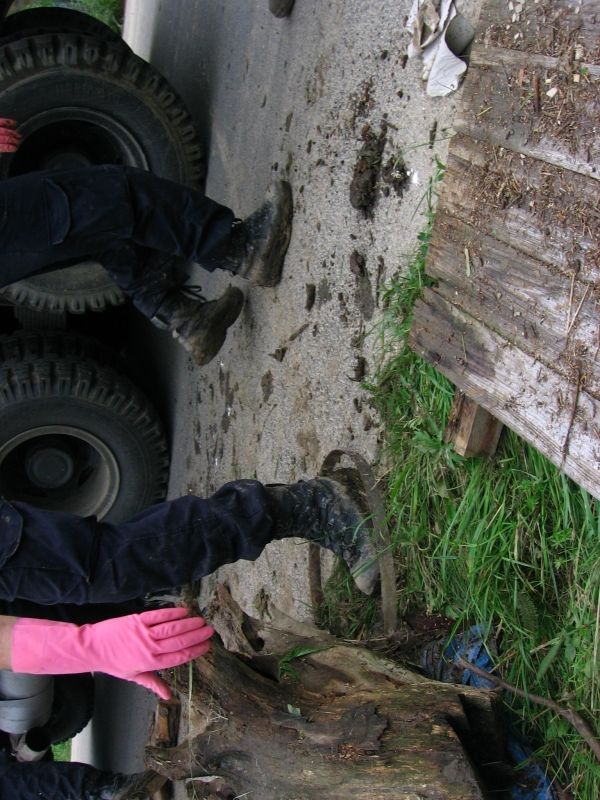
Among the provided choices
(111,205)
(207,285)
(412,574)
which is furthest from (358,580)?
(207,285)

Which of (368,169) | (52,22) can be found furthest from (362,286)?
(52,22)

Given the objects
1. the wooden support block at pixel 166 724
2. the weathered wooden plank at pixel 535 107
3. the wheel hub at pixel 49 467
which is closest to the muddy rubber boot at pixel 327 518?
the wooden support block at pixel 166 724

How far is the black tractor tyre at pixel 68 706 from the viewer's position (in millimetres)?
3377

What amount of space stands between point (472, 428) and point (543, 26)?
0.90 m

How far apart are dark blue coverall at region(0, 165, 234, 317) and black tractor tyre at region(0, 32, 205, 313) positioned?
A: 738 mm

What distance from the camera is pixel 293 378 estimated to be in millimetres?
3178

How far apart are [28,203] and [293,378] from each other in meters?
1.14

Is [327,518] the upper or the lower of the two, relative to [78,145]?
lower

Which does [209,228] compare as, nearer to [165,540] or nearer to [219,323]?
[219,323]

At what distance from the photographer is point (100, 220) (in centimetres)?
288

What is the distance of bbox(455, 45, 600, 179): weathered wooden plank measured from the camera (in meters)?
1.56

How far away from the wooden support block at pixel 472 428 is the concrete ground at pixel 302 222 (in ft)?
1.61

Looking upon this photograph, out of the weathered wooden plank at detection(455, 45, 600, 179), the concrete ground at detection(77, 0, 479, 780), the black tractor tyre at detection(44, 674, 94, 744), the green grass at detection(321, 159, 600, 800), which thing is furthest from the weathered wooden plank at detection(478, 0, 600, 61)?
the black tractor tyre at detection(44, 674, 94, 744)

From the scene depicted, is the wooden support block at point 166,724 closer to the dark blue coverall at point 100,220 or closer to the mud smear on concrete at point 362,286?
the mud smear on concrete at point 362,286
